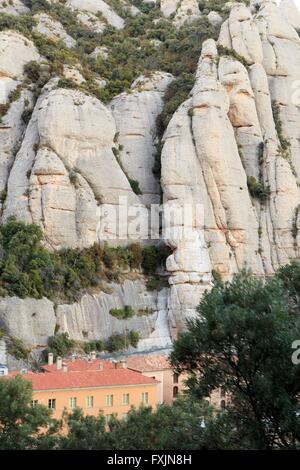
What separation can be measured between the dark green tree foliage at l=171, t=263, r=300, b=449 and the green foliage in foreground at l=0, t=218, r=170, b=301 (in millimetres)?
27083

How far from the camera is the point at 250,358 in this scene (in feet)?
48.1

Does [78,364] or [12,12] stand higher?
[12,12]

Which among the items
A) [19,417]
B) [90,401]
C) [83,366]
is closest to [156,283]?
[83,366]

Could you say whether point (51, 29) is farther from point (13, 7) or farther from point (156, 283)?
point (156, 283)

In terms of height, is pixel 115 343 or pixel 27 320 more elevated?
pixel 27 320

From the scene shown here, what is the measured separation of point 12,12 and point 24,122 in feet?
101

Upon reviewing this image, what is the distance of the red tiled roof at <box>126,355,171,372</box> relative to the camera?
3675cm

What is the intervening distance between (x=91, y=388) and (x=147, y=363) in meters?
6.91

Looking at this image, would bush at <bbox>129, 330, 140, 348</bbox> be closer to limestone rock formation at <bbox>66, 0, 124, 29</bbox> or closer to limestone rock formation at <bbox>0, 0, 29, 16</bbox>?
limestone rock formation at <bbox>0, 0, 29, 16</bbox>

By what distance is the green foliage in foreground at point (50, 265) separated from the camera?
1623 inches

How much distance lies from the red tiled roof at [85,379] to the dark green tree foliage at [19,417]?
869cm

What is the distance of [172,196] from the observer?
5019 centimetres
